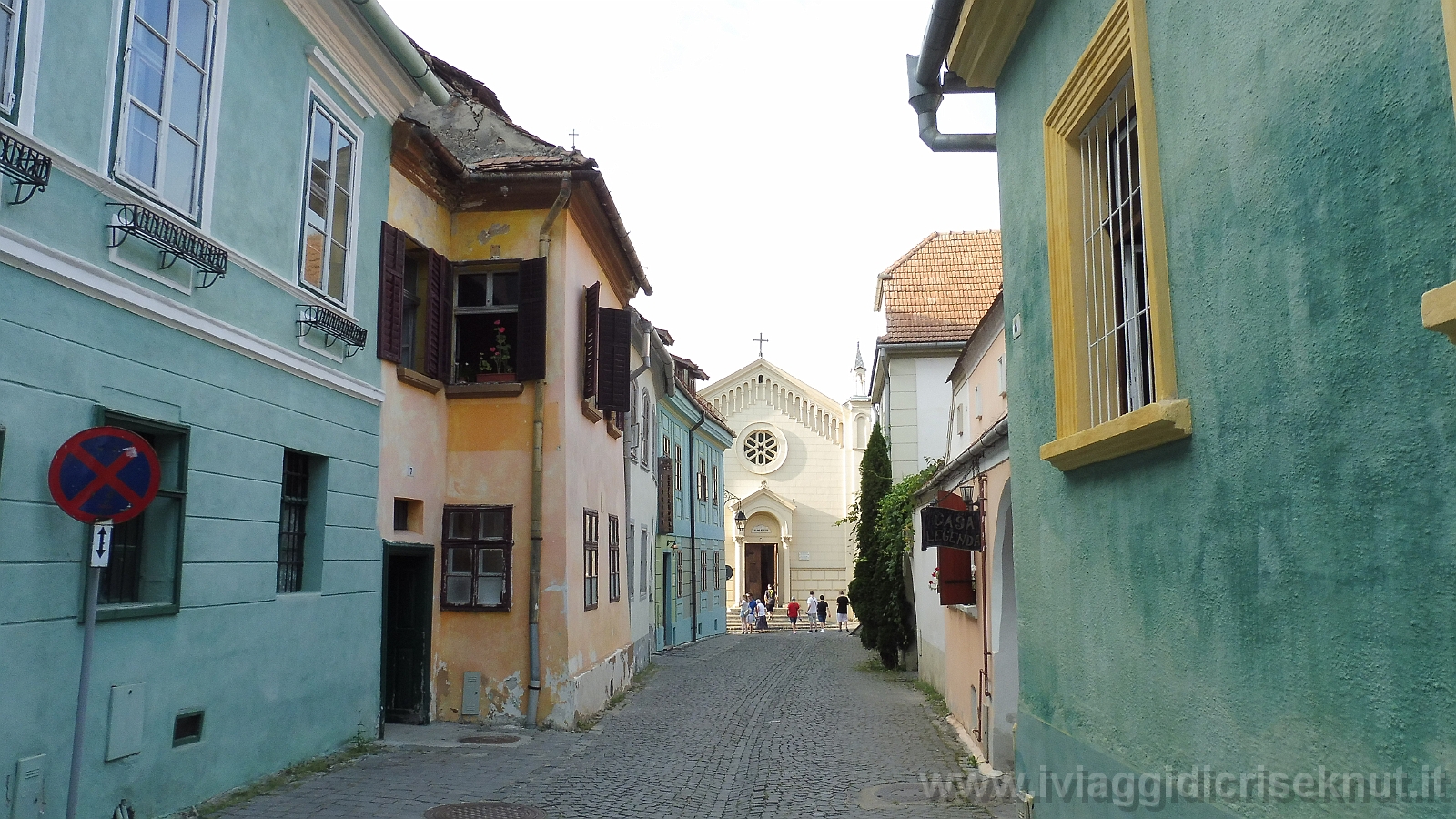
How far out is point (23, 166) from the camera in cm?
579

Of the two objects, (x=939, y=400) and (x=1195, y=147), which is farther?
(x=939, y=400)

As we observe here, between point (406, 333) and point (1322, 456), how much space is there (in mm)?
11090

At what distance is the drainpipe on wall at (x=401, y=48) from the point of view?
386 inches

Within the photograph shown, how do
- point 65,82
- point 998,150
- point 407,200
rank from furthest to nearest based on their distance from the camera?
point 407,200
point 998,150
point 65,82

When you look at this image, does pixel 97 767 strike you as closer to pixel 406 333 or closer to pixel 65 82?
pixel 65 82

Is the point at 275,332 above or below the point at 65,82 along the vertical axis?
below

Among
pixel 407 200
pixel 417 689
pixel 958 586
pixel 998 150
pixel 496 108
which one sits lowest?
pixel 417 689

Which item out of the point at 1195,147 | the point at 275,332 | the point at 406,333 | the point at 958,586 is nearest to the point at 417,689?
the point at 406,333

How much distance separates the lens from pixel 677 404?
27984 millimetres

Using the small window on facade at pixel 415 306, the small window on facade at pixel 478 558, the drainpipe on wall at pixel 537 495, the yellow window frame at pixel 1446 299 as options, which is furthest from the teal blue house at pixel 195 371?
the yellow window frame at pixel 1446 299

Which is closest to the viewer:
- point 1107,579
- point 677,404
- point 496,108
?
point 1107,579

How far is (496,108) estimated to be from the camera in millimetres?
15617

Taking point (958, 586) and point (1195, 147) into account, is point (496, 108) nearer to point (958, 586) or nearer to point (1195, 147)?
point (958, 586)

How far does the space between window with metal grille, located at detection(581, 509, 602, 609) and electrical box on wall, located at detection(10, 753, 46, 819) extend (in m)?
8.13
